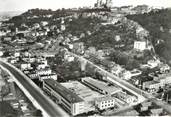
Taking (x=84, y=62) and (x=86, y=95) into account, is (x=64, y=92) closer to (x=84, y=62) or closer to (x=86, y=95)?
(x=86, y=95)

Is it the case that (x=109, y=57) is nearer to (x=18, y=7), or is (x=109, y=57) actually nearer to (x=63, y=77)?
(x=63, y=77)

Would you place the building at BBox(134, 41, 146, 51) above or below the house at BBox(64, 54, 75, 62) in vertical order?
above

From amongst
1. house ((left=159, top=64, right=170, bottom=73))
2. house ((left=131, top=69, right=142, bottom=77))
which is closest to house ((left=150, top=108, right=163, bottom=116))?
house ((left=131, top=69, right=142, bottom=77))

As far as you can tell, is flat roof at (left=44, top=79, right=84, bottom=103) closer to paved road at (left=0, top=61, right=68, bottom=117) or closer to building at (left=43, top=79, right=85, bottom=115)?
building at (left=43, top=79, right=85, bottom=115)

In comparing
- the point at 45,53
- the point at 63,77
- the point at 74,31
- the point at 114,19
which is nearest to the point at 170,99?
the point at 63,77

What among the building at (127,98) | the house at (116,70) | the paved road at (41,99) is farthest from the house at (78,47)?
the building at (127,98)

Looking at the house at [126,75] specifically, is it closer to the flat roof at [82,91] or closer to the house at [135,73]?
the house at [135,73]

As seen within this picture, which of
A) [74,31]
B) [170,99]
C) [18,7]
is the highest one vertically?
[18,7]
